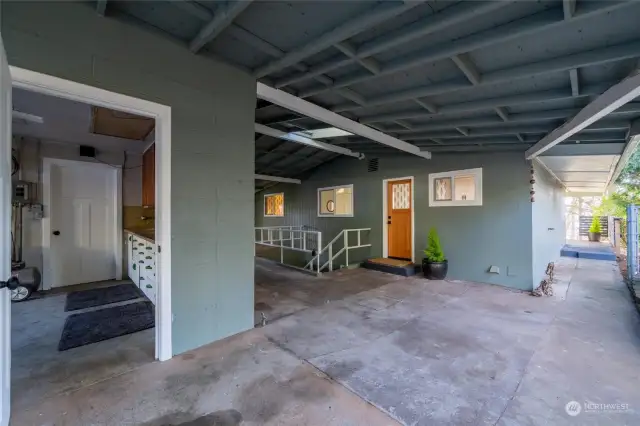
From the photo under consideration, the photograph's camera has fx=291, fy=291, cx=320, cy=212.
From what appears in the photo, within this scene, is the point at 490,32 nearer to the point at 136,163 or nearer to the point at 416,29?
the point at 416,29

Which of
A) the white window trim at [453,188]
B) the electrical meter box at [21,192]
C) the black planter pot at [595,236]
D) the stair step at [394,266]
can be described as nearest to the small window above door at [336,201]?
the stair step at [394,266]

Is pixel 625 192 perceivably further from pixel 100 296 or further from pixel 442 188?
pixel 100 296

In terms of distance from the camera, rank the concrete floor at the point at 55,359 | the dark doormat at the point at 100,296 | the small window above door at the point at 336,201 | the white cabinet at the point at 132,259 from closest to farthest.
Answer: the concrete floor at the point at 55,359 < the dark doormat at the point at 100,296 < the white cabinet at the point at 132,259 < the small window above door at the point at 336,201

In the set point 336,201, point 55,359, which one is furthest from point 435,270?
point 55,359

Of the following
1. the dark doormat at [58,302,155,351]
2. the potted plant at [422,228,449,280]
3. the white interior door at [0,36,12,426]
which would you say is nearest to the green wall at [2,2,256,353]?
the white interior door at [0,36,12,426]

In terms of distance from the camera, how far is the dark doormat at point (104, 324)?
9.29 ft

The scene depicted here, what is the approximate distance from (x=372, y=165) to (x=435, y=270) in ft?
9.71

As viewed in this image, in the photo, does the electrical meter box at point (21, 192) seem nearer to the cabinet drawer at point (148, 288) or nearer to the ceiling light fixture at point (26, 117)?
the ceiling light fixture at point (26, 117)

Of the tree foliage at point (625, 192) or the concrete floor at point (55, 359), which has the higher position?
the tree foliage at point (625, 192)

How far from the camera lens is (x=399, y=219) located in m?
6.77

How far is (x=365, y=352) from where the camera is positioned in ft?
8.71

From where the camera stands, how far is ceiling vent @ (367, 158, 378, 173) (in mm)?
7113

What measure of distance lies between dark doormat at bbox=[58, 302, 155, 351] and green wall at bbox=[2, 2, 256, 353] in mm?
993

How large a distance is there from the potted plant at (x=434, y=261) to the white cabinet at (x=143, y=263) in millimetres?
4562
